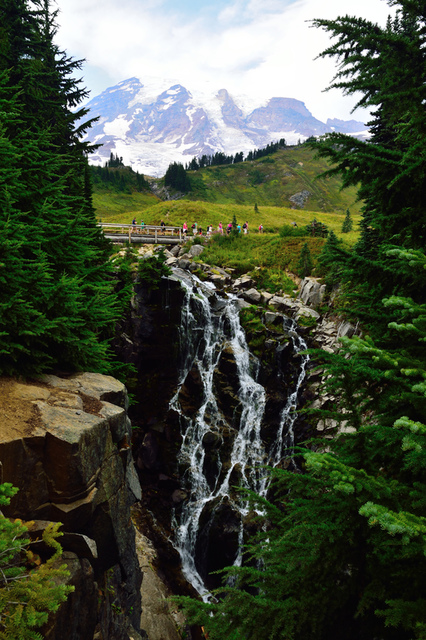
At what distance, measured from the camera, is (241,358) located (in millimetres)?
19516

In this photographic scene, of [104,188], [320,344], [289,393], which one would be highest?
[104,188]

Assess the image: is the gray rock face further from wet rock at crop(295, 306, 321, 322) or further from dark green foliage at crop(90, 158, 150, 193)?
dark green foliage at crop(90, 158, 150, 193)

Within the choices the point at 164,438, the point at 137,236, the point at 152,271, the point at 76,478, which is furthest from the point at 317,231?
the point at 76,478

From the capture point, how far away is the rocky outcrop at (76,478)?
19.9 feet

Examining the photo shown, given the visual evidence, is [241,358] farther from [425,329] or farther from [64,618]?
[425,329]

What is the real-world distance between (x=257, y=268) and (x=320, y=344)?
10669mm

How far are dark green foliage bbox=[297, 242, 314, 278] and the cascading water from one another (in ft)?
22.6

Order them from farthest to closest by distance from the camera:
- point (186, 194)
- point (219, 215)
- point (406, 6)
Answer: point (186, 194)
point (219, 215)
point (406, 6)

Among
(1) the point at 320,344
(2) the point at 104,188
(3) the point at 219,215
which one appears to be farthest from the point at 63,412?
(2) the point at 104,188

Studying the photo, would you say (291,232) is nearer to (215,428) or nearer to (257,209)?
(215,428)

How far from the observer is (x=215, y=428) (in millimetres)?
17750

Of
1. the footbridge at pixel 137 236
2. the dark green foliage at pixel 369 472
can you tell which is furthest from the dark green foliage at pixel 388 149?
the footbridge at pixel 137 236

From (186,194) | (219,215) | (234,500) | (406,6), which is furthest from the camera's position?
(186,194)

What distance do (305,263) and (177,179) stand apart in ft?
266
